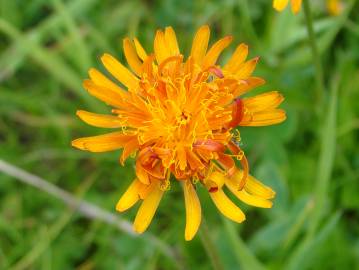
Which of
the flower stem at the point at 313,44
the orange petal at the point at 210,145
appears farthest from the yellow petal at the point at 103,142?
the flower stem at the point at 313,44

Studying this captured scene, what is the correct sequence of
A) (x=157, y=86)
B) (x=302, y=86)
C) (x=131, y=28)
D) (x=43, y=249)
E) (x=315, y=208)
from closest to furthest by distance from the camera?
(x=157, y=86)
(x=315, y=208)
(x=43, y=249)
(x=302, y=86)
(x=131, y=28)

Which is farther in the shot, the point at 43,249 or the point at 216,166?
the point at 43,249

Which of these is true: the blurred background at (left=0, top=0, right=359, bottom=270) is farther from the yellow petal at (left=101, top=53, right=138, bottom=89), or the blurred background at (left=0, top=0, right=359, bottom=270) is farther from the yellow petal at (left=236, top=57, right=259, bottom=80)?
the yellow petal at (left=101, top=53, right=138, bottom=89)

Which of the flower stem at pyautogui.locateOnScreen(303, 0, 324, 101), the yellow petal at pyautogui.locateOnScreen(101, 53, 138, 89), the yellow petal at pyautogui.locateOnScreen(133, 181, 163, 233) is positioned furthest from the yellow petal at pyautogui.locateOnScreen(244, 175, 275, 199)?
the flower stem at pyautogui.locateOnScreen(303, 0, 324, 101)

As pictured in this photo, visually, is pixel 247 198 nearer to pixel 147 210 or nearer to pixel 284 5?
pixel 147 210

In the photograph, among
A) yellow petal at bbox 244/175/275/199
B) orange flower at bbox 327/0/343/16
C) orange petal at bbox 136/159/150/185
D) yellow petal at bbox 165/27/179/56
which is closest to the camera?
orange petal at bbox 136/159/150/185

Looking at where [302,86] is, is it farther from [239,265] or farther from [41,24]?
[41,24]

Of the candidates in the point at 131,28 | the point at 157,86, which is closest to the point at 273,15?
the point at 131,28

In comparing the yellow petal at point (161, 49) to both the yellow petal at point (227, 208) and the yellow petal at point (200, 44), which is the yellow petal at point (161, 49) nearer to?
the yellow petal at point (200, 44)
